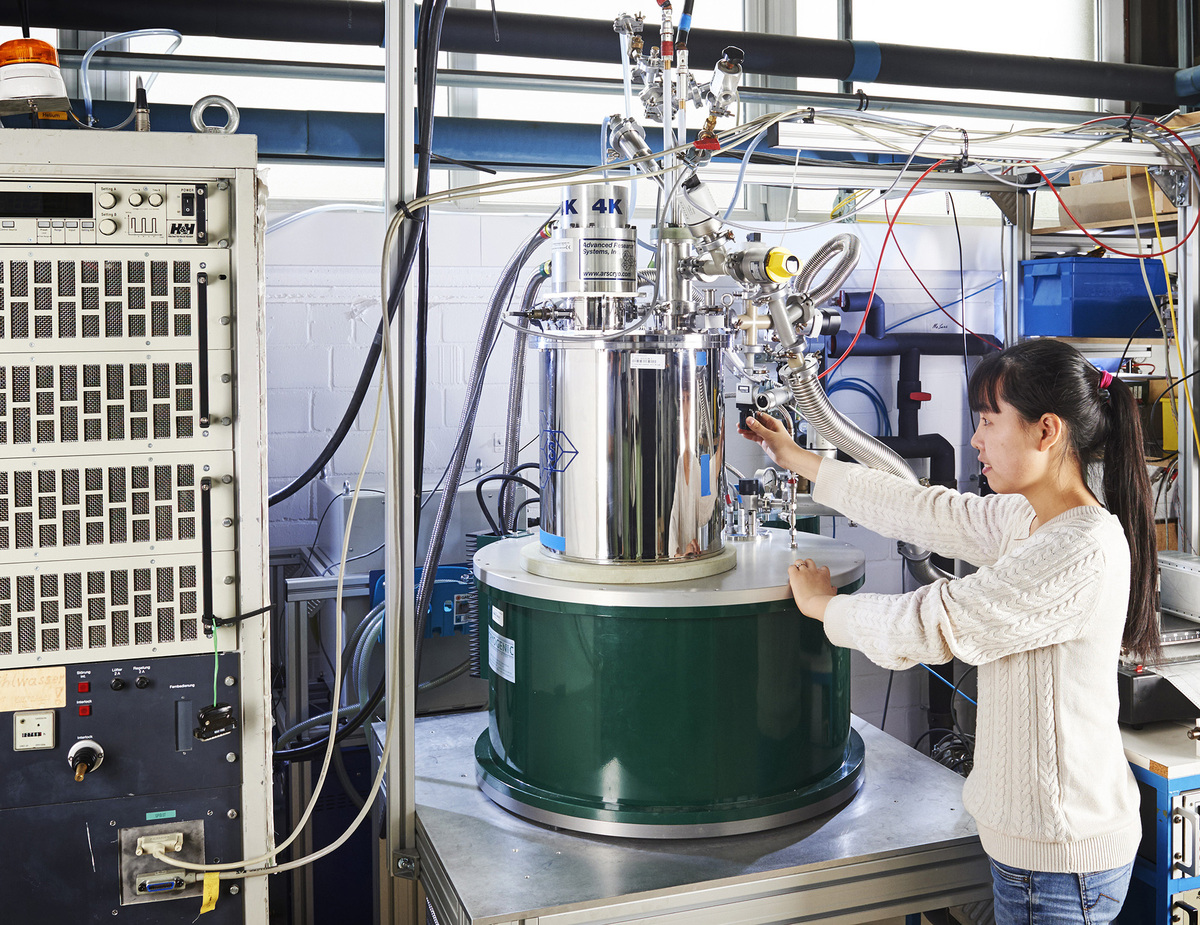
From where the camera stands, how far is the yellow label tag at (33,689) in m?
1.38

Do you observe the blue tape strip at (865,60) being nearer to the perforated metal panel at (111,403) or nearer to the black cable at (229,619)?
the perforated metal panel at (111,403)

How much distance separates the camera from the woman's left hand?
1490 millimetres

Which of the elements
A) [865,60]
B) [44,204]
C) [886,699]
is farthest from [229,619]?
[886,699]

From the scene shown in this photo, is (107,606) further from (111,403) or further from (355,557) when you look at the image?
(355,557)

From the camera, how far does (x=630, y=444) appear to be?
1.54 metres

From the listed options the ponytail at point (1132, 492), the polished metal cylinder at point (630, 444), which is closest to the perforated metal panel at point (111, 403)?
the polished metal cylinder at point (630, 444)

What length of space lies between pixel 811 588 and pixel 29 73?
1275mm

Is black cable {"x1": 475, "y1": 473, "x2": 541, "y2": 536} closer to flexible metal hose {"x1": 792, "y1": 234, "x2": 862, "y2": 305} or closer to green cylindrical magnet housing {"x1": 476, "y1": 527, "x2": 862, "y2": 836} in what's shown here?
green cylindrical magnet housing {"x1": 476, "y1": 527, "x2": 862, "y2": 836}

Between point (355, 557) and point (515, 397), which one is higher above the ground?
point (515, 397)

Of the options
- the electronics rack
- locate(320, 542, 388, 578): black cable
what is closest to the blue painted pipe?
locate(320, 542, 388, 578): black cable

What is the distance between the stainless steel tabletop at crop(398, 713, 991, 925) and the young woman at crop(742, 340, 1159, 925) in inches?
5.6

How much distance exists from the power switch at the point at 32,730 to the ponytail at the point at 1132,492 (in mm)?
1513

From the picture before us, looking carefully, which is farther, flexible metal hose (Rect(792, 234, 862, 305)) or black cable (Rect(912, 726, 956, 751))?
black cable (Rect(912, 726, 956, 751))

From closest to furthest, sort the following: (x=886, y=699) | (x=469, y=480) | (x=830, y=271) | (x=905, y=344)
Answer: (x=830, y=271)
(x=469, y=480)
(x=905, y=344)
(x=886, y=699)
